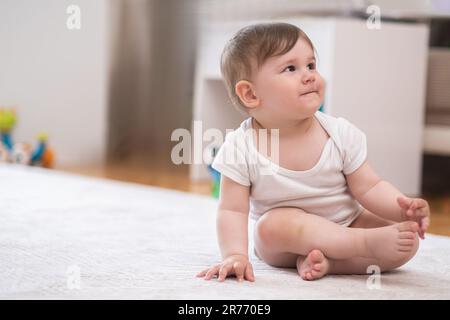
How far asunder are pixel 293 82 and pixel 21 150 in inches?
61.7

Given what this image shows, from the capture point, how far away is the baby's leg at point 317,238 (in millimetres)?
879

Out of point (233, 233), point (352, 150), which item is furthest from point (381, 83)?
point (233, 233)

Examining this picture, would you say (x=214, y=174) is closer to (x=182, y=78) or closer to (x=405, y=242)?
(x=405, y=242)

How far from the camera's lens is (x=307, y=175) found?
95 cm

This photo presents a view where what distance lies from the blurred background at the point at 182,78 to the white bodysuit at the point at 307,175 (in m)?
0.48

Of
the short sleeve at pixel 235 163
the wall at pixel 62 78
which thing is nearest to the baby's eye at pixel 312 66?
the short sleeve at pixel 235 163

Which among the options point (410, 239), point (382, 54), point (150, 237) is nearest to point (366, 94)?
point (382, 54)

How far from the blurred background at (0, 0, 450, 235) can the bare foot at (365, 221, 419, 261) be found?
0.54 meters

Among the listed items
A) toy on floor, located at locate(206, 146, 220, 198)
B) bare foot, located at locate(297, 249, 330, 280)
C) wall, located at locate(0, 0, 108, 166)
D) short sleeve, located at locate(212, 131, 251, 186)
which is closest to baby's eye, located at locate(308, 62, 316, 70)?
short sleeve, located at locate(212, 131, 251, 186)

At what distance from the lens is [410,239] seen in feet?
2.81

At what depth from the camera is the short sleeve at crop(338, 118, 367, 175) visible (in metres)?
0.97

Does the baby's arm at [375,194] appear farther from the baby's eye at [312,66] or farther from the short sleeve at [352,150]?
the baby's eye at [312,66]

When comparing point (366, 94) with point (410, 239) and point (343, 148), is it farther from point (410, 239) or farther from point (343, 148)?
point (410, 239)
